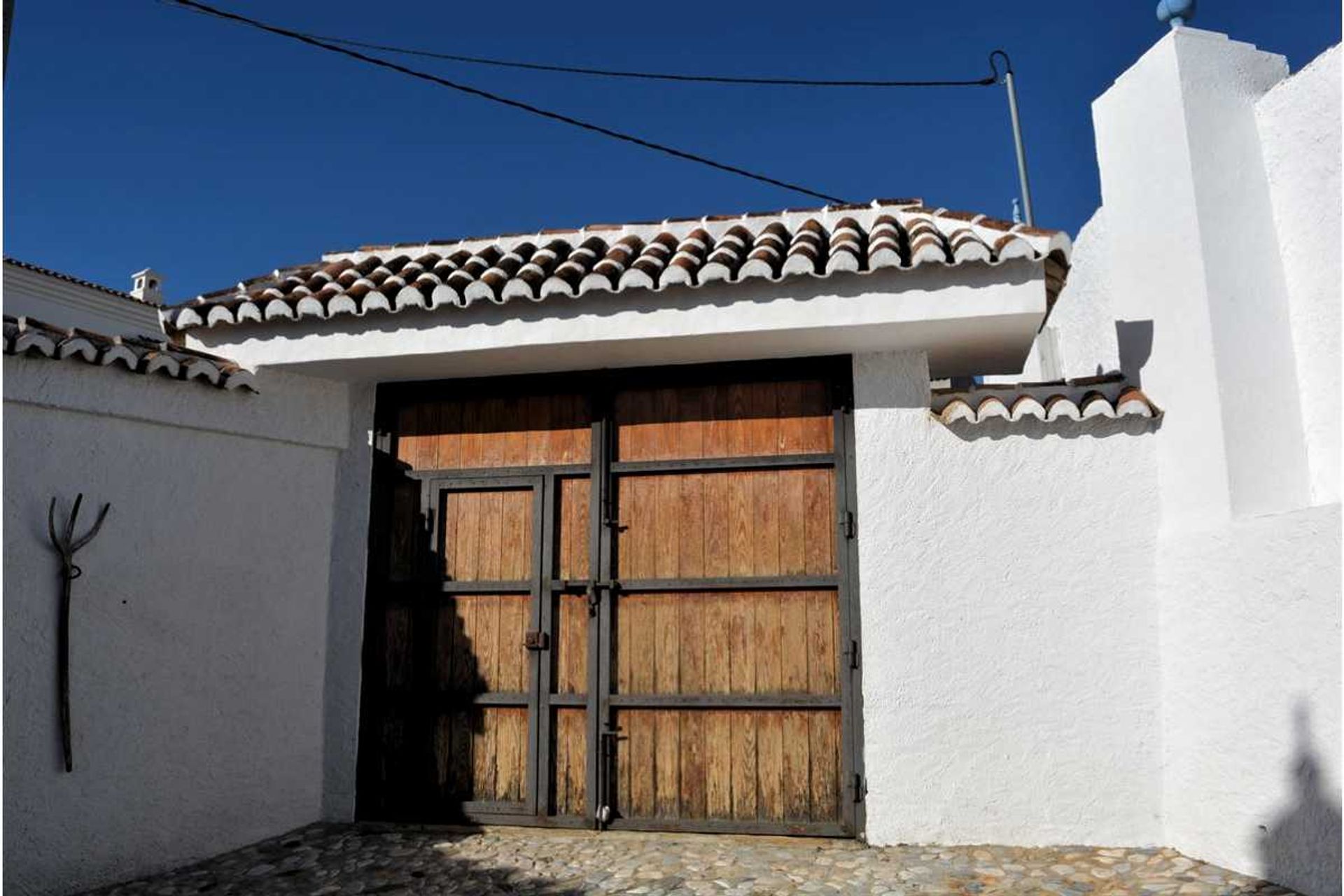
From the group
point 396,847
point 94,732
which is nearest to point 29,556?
point 94,732

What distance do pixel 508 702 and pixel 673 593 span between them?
117 cm

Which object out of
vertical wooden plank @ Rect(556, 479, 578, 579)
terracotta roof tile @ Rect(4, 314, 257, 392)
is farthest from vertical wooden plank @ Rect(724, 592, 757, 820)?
terracotta roof tile @ Rect(4, 314, 257, 392)

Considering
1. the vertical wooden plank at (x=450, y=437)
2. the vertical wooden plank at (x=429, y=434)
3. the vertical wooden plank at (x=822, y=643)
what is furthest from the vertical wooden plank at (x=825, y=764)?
the vertical wooden plank at (x=429, y=434)

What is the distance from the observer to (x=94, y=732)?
4734 mm

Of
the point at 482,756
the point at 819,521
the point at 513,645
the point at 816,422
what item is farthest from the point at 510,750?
the point at 816,422

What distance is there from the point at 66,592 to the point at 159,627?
1.75ft

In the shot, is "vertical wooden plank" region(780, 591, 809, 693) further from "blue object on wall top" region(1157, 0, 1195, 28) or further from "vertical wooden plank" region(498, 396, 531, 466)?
"blue object on wall top" region(1157, 0, 1195, 28)

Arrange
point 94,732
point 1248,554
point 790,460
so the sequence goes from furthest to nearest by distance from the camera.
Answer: point 790,460 < point 94,732 < point 1248,554

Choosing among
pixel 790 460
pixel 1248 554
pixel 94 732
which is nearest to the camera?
pixel 1248 554

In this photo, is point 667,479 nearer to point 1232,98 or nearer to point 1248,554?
point 1248,554

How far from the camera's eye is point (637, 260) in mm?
5379

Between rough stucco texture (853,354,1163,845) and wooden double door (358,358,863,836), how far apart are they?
0.23 m

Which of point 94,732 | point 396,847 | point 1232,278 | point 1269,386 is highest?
point 1232,278

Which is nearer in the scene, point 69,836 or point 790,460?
point 69,836
